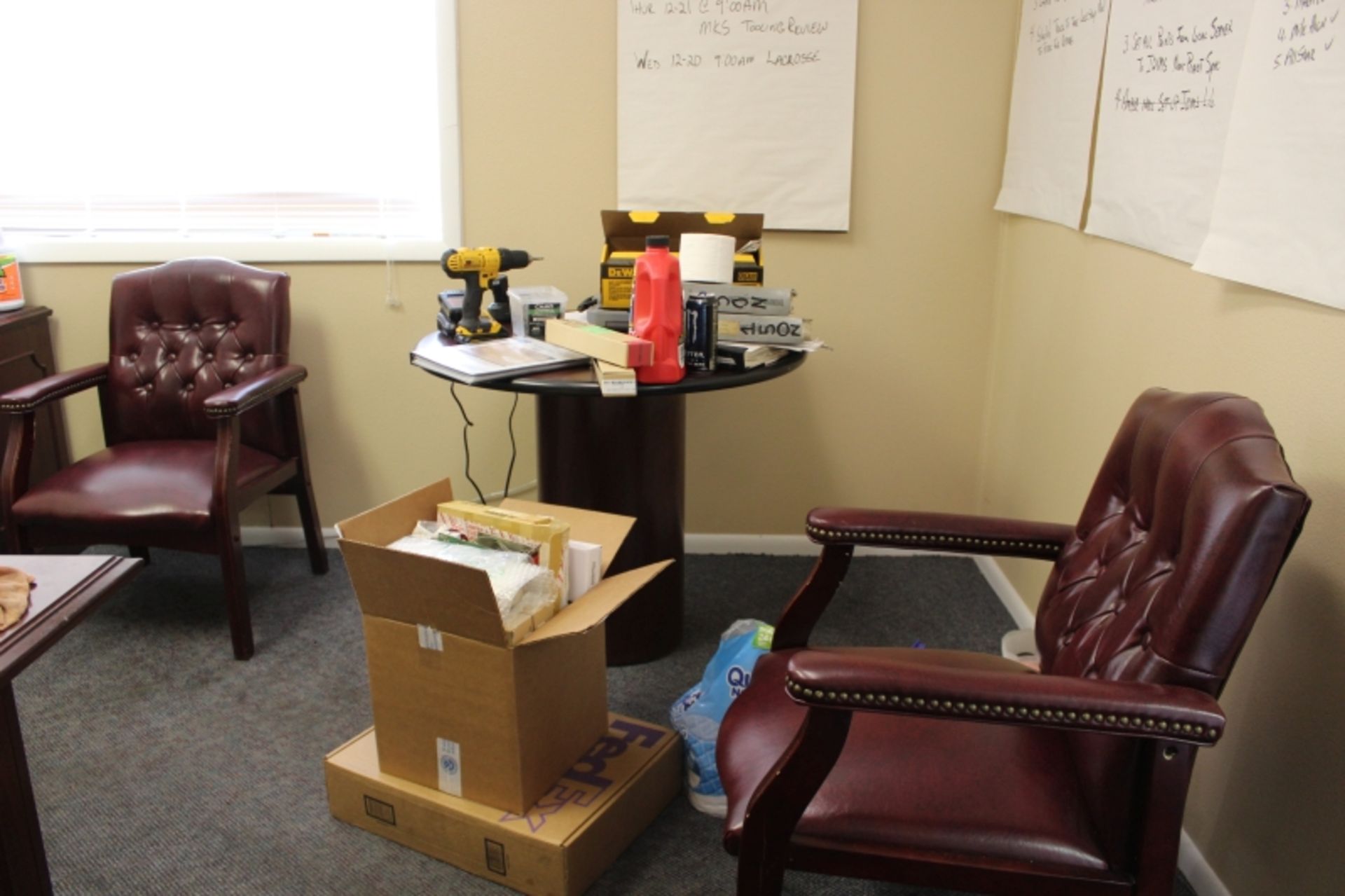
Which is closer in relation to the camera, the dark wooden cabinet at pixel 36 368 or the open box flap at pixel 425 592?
the open box flap at pixel 425 592

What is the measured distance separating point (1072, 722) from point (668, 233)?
153cm

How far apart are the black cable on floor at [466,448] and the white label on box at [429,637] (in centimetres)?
136

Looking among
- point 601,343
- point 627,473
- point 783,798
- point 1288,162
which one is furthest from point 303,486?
point 1288,162

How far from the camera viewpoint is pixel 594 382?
79.4 inches

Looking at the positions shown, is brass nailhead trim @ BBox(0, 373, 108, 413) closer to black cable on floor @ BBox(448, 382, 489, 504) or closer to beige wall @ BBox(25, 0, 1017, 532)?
beige wall @ BBox(25, 0, 1017, 532)

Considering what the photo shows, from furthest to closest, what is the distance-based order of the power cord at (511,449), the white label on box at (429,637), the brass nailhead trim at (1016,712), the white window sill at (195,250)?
1. the power cord at (511,449)
2. the white window sill at (195,250)
3. the white label on box at (429,637)
4. the brass nailhead trim at (1016,712)

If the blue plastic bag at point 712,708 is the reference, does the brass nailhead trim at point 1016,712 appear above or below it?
above

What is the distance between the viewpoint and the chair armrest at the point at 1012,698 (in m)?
1.13

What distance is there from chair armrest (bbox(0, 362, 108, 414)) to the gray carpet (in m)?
0.56

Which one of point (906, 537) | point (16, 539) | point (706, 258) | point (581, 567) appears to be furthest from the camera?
point (16, 539)

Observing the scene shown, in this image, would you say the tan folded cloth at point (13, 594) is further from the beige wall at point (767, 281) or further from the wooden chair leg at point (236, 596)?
the beige wall at point (767, 281)

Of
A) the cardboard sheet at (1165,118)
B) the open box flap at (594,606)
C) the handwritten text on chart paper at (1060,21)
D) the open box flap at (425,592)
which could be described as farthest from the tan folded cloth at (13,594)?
the handwritten text on chart paper at (1060,21)

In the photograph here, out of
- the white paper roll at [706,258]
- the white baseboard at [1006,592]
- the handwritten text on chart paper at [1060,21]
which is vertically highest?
the handwritten text on chart paper at [1060,21]

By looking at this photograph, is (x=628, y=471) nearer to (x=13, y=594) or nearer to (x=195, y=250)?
(x=13, y=594)
